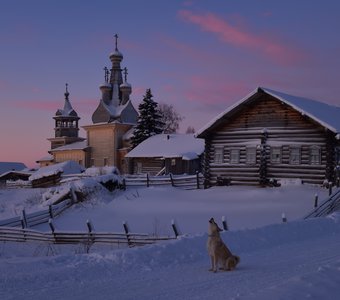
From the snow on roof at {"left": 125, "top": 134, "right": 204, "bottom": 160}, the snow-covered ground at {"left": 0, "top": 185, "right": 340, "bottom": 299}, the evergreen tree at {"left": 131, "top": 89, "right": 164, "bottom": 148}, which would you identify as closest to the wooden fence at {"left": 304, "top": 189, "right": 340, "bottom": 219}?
the snow-covered ground at {"left": 0, "top": 185, "right": 340, "bottom": 299}

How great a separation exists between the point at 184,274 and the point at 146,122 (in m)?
48.6

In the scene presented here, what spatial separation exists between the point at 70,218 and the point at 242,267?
18572 mm

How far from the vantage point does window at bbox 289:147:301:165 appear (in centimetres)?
2815

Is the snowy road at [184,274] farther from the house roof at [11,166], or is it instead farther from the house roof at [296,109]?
the house roof at [11,166]

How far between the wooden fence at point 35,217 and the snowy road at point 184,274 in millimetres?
14129

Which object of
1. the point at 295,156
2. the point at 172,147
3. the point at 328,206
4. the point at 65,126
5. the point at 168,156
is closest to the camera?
the point at 328,206

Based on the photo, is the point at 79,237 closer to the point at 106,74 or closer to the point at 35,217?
the point at 35,217

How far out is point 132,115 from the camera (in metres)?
65.9

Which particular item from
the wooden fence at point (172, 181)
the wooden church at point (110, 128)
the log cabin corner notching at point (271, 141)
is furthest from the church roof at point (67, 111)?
the log cabin corner notching at point (271, 141)

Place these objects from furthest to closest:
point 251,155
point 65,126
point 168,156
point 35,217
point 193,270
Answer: point 65,126 → point 168,156 → point 251,155 → point 35,217 → point 193,270

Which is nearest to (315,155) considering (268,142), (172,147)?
(268,142)

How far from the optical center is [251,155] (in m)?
29.8

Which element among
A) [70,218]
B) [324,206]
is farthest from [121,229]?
[324,206]

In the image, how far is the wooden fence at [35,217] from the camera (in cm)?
2381
